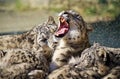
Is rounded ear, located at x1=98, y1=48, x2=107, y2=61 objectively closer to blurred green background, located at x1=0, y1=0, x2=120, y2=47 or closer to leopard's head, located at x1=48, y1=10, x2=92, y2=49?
leopard's head, located at x1=48, y1=10, x2=92, y2=49

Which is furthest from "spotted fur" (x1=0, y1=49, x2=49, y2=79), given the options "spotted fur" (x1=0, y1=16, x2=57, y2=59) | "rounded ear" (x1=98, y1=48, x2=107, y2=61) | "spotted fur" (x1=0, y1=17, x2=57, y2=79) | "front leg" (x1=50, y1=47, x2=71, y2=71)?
"spotted fur" (x1=0, y1=16, x2=57, y2=59)

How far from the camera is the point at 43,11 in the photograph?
10.1 m

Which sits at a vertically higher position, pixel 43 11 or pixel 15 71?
pixel 43 11

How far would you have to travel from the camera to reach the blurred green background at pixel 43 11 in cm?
900

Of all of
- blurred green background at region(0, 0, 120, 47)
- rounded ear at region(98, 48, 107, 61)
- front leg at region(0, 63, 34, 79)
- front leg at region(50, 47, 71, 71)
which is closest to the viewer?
front leg at region(0, 63, 34, 79)

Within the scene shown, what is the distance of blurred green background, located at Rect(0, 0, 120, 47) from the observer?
900 cm

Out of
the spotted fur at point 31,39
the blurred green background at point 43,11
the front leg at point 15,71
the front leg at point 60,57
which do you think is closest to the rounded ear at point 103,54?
the front leg at point 60,57

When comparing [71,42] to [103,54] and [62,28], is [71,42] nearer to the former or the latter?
[62,28]

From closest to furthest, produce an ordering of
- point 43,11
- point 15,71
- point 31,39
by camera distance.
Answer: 1. point 15,71
2. point 31,39
3. point 43,11

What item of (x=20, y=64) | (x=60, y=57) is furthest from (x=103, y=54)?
(x=20, y=64)

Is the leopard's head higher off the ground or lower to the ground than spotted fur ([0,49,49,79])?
higher

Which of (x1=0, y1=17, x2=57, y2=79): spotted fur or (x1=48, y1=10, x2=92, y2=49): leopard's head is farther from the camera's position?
(x1=48, y1=10, x2=92, y2=49): leopard's head

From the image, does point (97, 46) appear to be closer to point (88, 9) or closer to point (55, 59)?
point (55, 59)

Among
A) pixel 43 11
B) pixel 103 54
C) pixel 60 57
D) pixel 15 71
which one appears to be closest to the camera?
pixel 15 71
